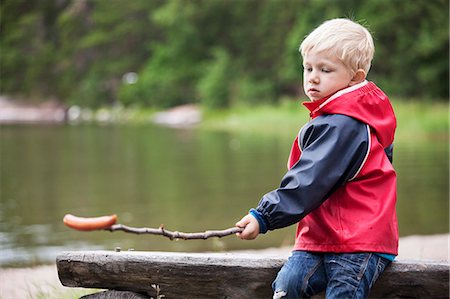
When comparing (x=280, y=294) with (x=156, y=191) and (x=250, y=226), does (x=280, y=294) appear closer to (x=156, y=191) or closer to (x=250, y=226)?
(x=250, y=226)

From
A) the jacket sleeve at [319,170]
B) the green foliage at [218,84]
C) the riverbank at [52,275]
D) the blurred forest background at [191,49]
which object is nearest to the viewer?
the jacket sleeve at [319,170]

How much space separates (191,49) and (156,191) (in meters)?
41.6

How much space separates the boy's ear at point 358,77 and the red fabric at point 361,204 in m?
0.06

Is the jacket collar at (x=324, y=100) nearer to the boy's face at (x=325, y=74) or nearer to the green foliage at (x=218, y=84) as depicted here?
the boy's face at (x=325, y=74)

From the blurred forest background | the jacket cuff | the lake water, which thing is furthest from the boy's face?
the blurred forest background

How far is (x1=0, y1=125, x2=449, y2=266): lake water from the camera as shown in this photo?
8242 millimetres

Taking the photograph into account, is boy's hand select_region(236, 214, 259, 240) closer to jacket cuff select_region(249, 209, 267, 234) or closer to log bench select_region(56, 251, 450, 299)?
jacket cuff select_region(249, 209, 267, 234)

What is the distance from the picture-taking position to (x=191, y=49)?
52.9 m

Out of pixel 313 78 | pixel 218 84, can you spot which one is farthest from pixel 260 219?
pixel 218 84

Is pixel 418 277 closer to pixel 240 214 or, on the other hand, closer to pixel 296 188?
pixel 296 188

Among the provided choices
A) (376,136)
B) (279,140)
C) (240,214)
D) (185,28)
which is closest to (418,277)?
(376,136)

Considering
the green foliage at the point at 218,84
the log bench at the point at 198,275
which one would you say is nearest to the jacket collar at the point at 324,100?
the log bench at the point at 198,275

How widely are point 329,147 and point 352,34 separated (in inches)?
15.8

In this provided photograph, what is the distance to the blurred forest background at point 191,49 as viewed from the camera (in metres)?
32.6
